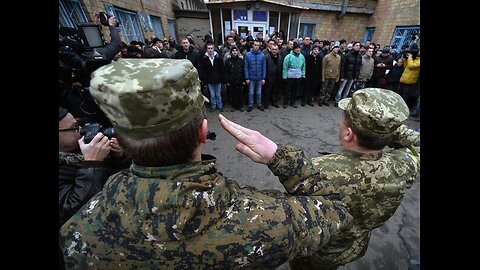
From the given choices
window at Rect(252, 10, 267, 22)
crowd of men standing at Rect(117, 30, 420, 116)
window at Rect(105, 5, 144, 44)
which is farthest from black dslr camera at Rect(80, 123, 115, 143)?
window at Rect(252, 10, 267, 22)

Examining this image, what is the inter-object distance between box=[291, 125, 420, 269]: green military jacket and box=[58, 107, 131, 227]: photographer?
4.64 ft

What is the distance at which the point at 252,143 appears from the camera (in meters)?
1.02

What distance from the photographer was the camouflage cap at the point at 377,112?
126 cm

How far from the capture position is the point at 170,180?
782 mm

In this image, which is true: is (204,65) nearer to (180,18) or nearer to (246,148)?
(246,148)

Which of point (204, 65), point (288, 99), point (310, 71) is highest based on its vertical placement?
point (204, 65)

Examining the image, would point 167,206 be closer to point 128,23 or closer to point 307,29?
point 128,23

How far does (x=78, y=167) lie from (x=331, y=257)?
1.95m

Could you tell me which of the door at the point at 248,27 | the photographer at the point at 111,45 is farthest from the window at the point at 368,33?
the photographer at the point at 111,45

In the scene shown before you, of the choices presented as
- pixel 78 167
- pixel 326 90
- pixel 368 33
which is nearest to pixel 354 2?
pixel 368 33

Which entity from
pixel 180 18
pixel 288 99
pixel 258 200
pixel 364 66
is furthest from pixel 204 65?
pixel 180 18

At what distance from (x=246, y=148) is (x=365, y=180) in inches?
33.4

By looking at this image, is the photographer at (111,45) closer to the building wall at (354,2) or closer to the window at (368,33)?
the building wall at (354,2)

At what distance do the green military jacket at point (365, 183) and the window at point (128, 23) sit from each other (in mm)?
8813
